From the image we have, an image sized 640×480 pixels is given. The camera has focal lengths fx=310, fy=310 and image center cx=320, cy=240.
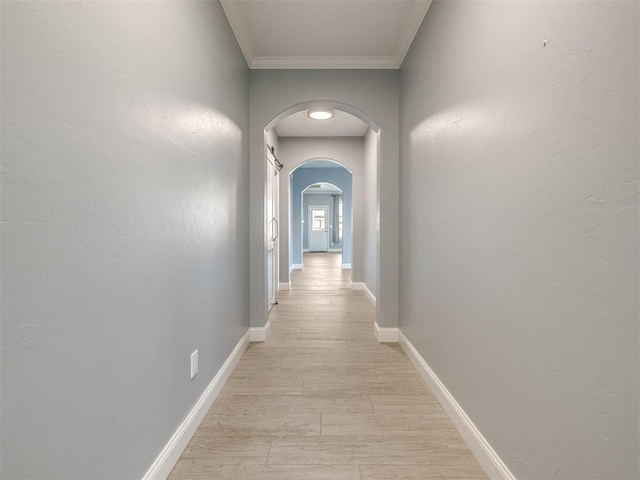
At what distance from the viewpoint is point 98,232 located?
36.7 inches

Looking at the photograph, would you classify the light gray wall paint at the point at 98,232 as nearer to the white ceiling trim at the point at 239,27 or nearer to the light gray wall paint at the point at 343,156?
the white ceiling trim at the point at 239,27

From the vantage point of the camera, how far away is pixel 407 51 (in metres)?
2.57

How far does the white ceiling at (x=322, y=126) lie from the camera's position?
14.7 ft

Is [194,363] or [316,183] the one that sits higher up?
[316,183]

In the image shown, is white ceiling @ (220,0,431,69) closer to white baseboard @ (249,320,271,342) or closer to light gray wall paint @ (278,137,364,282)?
white baseboard @ (249,320,271,342)

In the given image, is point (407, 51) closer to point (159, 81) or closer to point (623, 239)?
point (159, 81)

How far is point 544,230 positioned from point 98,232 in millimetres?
1408

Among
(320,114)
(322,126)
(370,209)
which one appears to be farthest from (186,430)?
(322,126)

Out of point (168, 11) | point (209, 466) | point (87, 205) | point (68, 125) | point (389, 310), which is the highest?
point (168, 11)

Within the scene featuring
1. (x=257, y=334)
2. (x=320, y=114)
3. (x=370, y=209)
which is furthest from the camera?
(x=370, y=209)

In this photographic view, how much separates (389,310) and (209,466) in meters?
1.95

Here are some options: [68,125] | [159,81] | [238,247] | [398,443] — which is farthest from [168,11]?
[398,443]

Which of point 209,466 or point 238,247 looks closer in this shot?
point 209,466

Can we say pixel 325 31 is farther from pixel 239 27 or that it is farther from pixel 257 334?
pixel 257 334
